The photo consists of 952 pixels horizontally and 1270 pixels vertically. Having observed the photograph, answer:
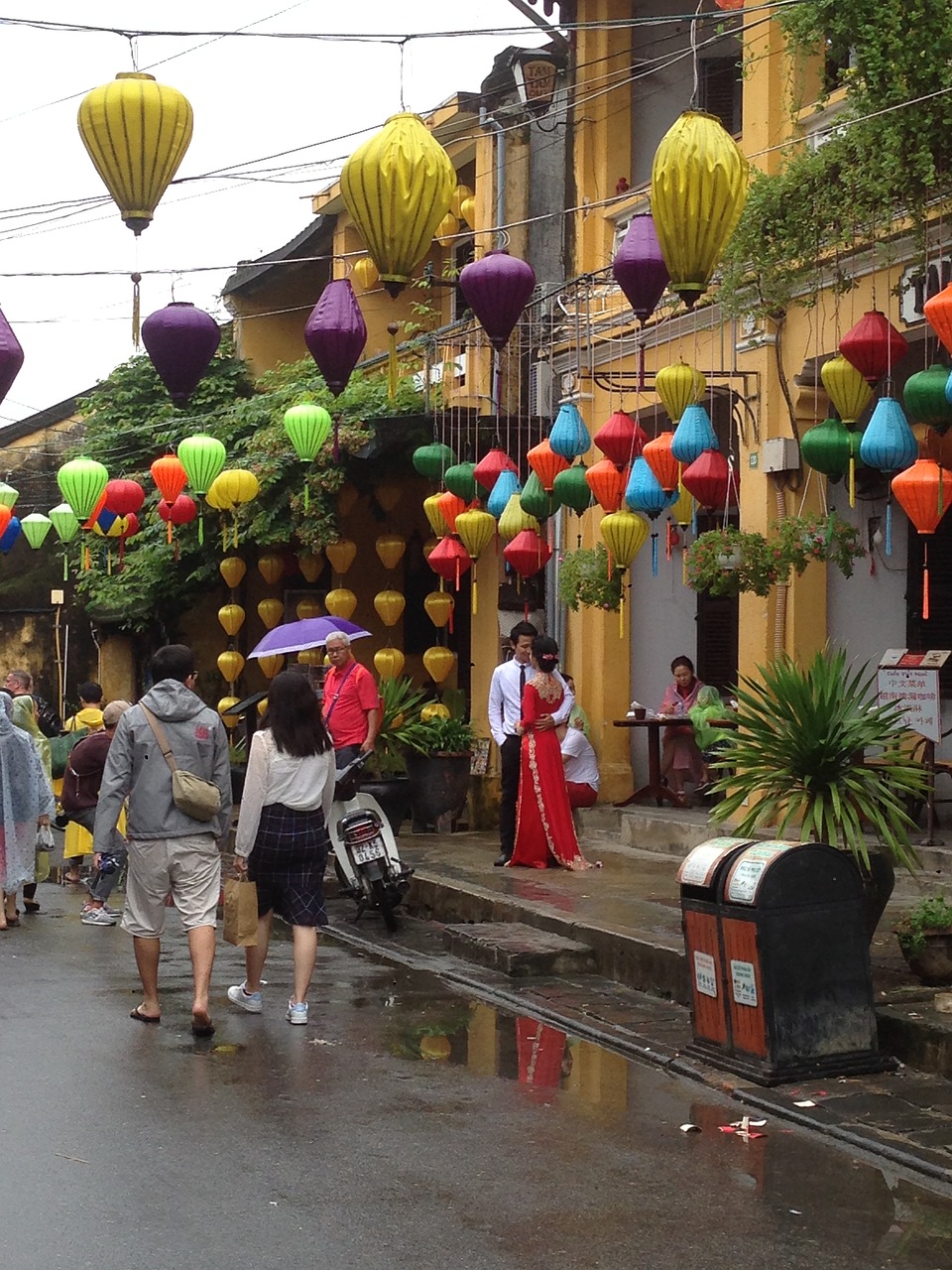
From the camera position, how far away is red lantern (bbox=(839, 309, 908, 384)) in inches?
436

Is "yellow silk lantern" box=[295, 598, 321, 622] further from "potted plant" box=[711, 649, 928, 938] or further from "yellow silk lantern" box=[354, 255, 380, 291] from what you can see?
"potted plant" box=[711, 649, 928, 938]

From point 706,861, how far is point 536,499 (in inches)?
290

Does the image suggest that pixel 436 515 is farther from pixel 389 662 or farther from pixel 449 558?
pixel 389 662

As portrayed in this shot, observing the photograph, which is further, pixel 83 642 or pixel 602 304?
pixel 83 642

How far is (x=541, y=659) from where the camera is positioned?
14.5m

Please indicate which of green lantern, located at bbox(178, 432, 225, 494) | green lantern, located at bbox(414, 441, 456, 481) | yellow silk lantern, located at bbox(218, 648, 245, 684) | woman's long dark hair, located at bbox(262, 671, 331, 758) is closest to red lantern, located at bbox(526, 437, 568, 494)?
green lantern, located at bbox(414, 441, 456, 481)

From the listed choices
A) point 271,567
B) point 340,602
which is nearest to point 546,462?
point 340,602

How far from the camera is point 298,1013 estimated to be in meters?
9.02

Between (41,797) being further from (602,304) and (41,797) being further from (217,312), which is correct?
(217,312)

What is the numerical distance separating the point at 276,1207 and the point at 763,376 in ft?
33.7

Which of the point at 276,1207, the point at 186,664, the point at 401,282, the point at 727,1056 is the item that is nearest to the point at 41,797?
the point at 186,664

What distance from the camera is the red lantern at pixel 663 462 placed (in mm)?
13188

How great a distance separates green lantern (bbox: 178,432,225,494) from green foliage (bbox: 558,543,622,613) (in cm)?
357

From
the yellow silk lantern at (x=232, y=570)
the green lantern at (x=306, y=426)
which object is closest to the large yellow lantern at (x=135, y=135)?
the green lantern at (x=306, y=426)
